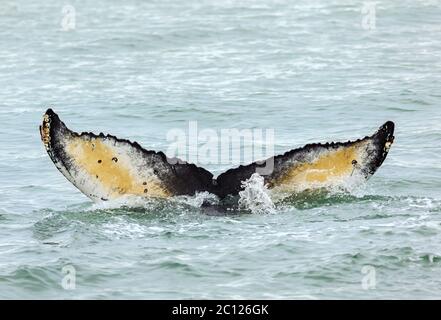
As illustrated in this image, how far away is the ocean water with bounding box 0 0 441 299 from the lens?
991 cm

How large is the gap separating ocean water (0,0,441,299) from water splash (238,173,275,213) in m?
0.15

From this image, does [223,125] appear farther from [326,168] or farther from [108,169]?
[108,169]

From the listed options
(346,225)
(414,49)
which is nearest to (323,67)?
(414,49)

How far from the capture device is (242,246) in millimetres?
10555

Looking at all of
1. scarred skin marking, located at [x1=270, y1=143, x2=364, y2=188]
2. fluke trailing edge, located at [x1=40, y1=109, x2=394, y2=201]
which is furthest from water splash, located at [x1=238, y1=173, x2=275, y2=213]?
scarred skin marking, located at [x1=270, y1=143, x2=364, y2=188]

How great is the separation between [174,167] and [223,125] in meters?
8.38

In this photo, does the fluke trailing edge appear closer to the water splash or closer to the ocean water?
the water splash

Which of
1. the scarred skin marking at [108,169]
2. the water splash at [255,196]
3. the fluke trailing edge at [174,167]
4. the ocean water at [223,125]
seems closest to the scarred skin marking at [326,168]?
the fluke trailing edge at [174,167]

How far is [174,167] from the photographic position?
10.5m

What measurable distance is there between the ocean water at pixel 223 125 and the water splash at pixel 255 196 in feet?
0.49

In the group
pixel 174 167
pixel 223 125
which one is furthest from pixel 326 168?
pixel 223 125

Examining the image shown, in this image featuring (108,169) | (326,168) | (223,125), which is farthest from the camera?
(223,125)

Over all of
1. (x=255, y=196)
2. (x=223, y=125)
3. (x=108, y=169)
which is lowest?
(x=255, y=196)

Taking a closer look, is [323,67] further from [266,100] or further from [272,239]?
[272,239]
